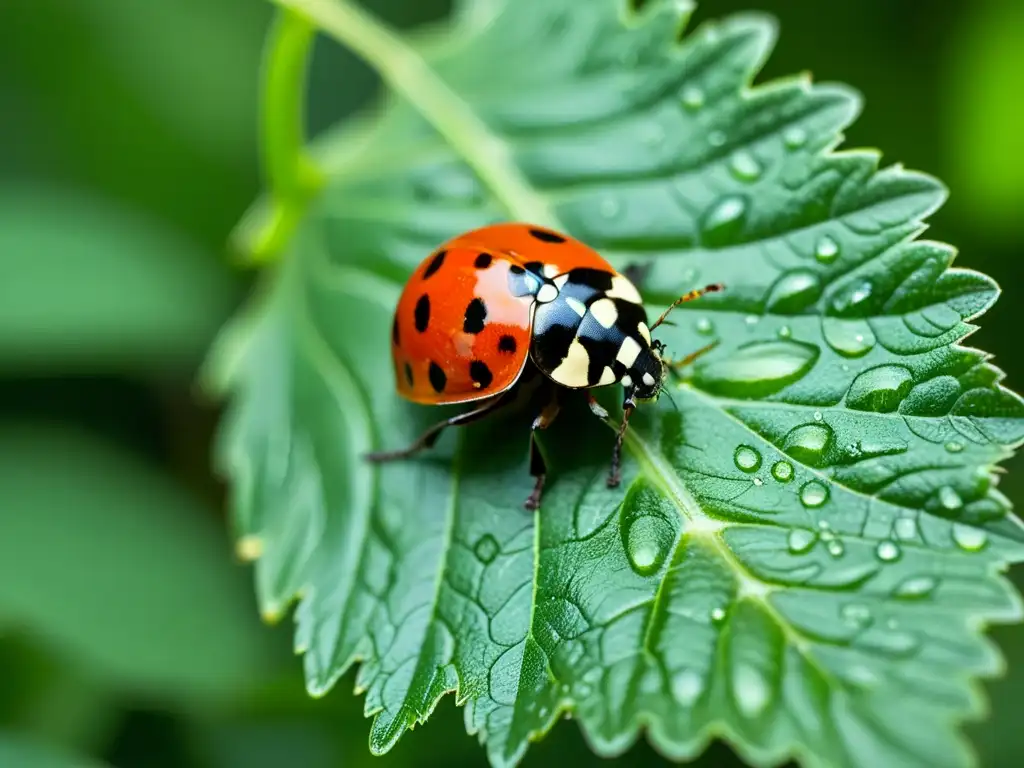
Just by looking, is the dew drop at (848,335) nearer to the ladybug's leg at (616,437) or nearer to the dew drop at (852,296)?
the dew drop at (852,296)

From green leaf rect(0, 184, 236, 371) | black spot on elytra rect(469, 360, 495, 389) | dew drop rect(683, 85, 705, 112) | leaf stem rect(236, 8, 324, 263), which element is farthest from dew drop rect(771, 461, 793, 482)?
green leaf rect(0, 184, 236, 371)

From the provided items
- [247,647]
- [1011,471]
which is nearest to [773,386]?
[1011,471]

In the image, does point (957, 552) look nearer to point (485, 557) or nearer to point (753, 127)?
point (485, 557)

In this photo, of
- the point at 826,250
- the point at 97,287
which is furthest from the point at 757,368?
the point at 97,287

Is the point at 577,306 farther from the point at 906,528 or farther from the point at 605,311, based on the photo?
the point at 906,528

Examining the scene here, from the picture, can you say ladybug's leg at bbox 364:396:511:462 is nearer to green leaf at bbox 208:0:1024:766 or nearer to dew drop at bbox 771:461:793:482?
green leaf at bbox 208:0:1024:766

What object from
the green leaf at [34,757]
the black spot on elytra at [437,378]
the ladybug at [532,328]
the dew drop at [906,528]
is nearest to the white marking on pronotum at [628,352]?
the ladybug at [532,328]
